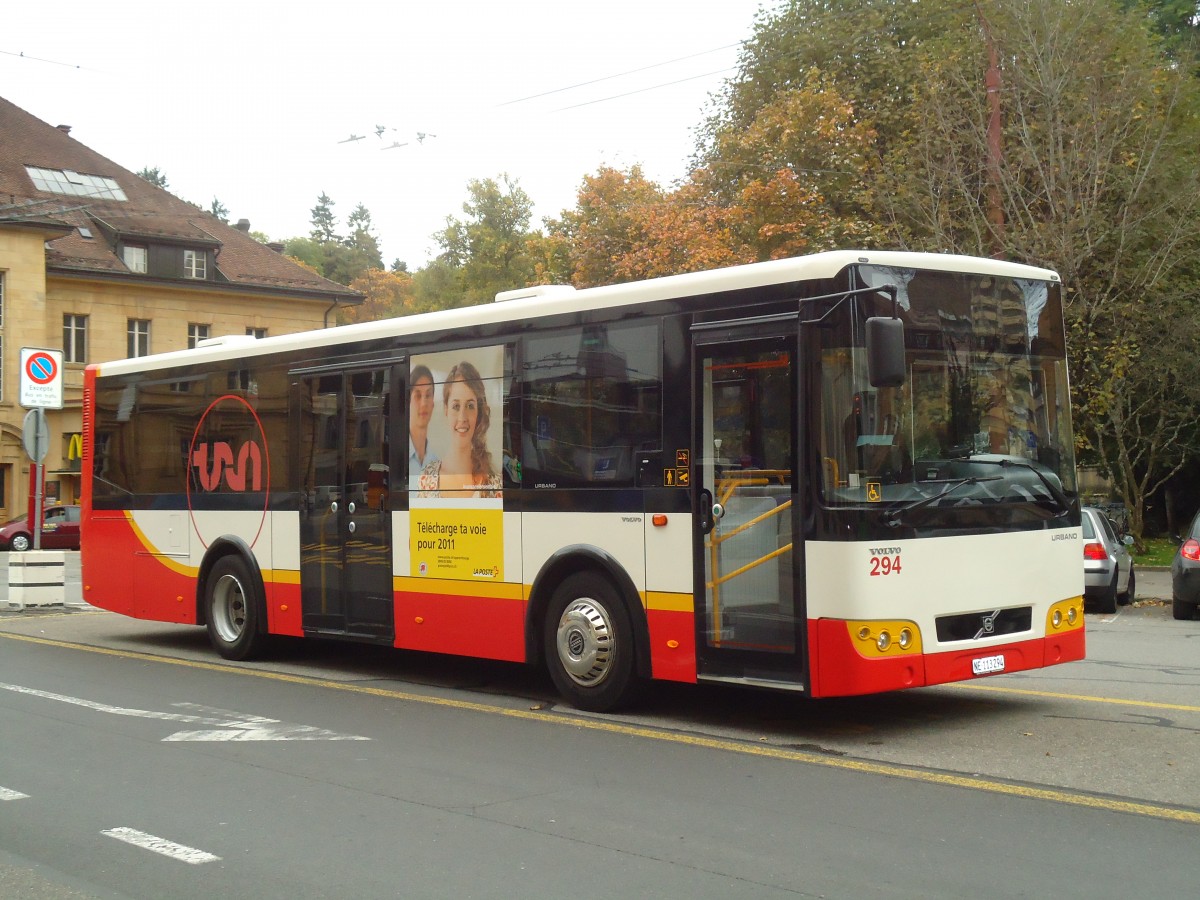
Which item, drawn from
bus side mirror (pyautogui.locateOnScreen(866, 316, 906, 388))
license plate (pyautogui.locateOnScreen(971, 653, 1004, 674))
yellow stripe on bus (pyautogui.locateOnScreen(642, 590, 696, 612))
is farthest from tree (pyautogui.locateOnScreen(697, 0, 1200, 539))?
bus side mirror (pyautogui.locateOnScreen(866, 316, 906, 388))

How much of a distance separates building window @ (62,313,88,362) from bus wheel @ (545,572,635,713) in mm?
46719

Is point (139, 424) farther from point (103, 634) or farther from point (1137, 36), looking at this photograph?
point (1137, 36)

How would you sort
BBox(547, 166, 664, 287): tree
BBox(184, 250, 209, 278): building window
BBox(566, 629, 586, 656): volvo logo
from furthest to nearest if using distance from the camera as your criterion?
BBox(184, 250, 209, 278): building window < BBox(547, 166, 664, 287): tree < BBox(566, 629, 586, 656): volvo logo

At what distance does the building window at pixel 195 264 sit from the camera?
55.1 meters

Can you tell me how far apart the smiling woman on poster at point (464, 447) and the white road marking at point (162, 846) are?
452 centimetres

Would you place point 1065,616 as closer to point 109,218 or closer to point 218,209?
point 109,218

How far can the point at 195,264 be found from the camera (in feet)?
182

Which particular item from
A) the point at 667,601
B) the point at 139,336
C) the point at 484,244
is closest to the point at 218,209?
the point at 484,244

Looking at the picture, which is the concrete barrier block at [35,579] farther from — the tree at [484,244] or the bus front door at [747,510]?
the tree at [484,244]

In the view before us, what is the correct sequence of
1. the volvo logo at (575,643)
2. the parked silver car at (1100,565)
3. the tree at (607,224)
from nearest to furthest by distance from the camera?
the volvo logo at (575,643) < the parked silver car at (1100,565) < the tree at (607,224)

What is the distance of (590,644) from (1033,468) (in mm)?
3268

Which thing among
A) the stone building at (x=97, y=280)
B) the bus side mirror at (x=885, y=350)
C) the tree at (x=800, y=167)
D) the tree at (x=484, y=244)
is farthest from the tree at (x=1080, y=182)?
the tree at (x=484, y=244)

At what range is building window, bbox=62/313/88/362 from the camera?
52.2 meters

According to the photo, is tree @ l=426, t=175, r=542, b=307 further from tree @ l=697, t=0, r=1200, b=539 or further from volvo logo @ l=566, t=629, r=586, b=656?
volvo logo @ l=566, t=629, r=586, b=656
